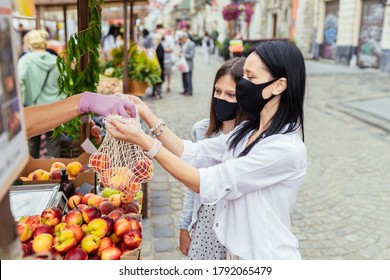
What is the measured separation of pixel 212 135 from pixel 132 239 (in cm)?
90

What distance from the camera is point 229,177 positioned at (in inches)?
71.9

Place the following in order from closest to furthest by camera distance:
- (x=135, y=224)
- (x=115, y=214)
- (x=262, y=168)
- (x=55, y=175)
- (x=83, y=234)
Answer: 1. (x=262, y=168)
2. (x=83, y=234)
3. (x=135, y=224)
4. (x=115, y=214)
5. (x=55, y=175)

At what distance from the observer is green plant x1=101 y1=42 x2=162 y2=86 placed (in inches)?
303

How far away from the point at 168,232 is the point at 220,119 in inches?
94.2

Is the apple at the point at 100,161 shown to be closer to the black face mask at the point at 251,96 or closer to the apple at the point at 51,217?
the apple at the point at 51,217

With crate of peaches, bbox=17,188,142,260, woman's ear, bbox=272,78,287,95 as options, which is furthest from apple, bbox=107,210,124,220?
woman's ear, bbox=272,78,287,95

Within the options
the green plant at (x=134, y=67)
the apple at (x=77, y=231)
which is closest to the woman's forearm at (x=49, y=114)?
the apple at (x=77, y=231)

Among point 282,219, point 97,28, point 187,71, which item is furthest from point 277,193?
point 187,71

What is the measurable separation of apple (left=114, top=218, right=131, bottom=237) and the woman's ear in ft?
3.39

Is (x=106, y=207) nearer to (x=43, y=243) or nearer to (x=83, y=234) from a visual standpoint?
(x=83, y=234)

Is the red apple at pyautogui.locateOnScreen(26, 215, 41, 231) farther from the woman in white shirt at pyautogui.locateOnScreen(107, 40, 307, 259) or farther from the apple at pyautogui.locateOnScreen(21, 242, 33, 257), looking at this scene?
the woman in white shirt at pyautogui.locateOnScreen(107, 40, 307, 259)

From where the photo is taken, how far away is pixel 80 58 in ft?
9.43

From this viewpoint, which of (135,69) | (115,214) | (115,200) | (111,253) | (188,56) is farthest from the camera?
A: (188,56)

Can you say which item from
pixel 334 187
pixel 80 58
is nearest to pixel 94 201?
pixel 80 58
